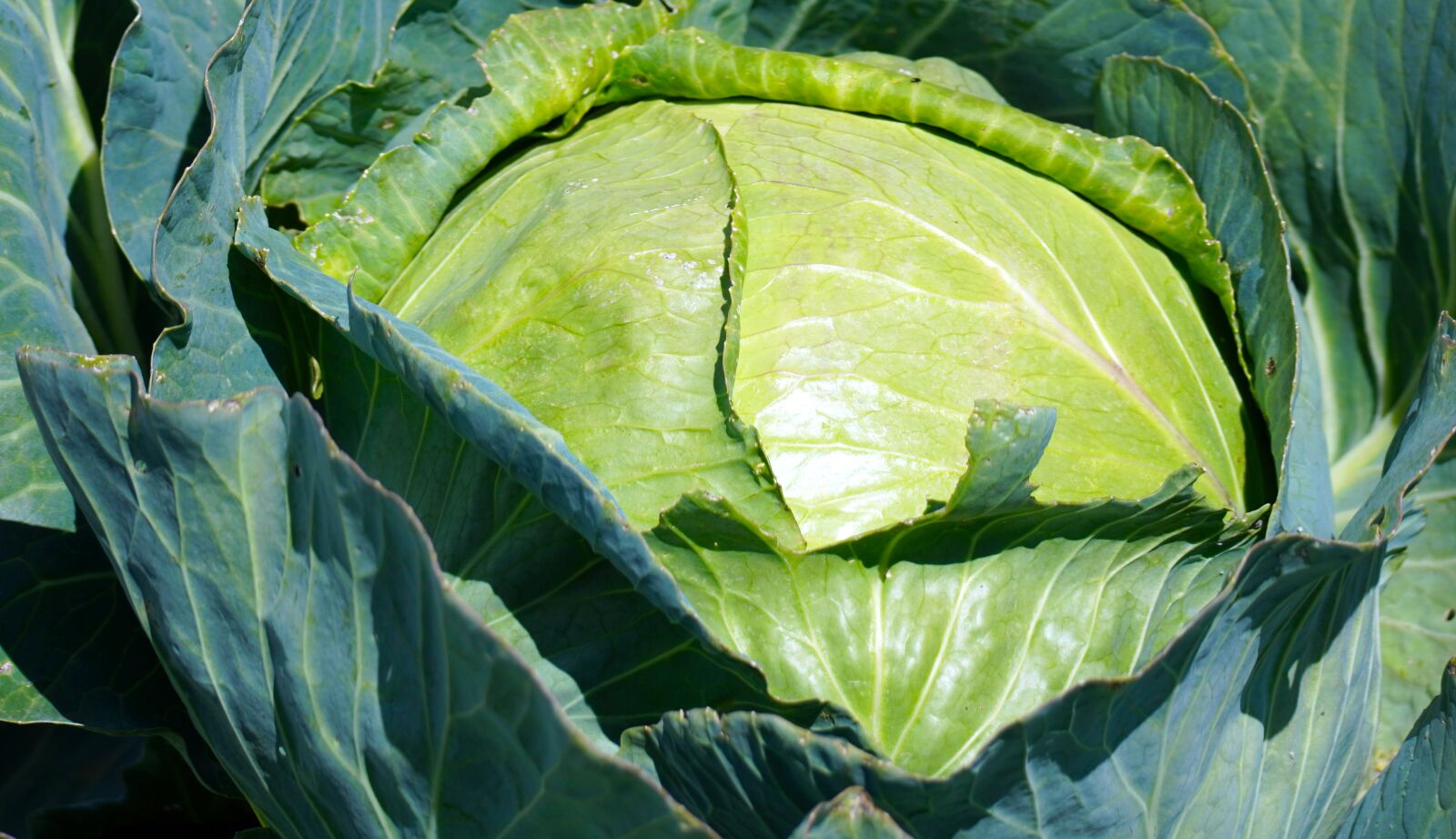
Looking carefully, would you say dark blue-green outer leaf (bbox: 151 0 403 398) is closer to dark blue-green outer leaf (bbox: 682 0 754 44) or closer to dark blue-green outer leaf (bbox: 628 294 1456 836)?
dark blue-green outer leaf (bbox: 682 0 754 44)

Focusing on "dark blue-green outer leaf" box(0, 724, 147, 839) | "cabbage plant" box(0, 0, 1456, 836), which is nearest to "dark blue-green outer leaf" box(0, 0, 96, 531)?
"cabbage plant" box(0, 0, 1456, 836)

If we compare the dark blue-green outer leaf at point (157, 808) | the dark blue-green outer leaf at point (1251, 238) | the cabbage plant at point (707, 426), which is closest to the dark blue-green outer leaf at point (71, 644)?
the cabbage plant at point (707, 426)

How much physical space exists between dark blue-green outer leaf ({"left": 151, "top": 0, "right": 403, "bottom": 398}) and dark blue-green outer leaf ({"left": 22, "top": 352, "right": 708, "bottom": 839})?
307mm

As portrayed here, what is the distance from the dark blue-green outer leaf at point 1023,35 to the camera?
267 centimetres

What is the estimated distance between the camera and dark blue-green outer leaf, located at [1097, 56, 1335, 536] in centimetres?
207

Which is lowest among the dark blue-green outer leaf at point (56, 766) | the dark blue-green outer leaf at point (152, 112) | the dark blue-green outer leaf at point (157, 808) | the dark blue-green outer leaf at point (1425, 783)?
the dark blue-green outer leaf at point (56, 766)

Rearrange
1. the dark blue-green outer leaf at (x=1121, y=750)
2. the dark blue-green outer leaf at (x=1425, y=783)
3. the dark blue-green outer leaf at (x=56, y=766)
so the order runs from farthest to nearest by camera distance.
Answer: the dark blue-green outer leaf at (x=56, y=766)
the dark blue-green outer leaf at (x=1425, y=783)
the dark blue-green outer leaf at (x=1121, y=750)

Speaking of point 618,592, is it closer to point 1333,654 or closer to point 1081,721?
point 1081,721

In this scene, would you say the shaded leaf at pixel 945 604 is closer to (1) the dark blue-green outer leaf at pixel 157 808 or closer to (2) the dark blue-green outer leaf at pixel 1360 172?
(2) the dark blue-green outer leaf at pixel 1360 172

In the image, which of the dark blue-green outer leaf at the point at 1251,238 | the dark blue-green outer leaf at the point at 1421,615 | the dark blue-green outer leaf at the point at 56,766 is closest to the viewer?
the dark blue-green outer leaf at the point at 1251,238

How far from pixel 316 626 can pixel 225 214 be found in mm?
838

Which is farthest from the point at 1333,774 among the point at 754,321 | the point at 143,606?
the point at 143,606

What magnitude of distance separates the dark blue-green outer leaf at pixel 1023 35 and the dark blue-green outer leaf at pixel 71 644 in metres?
1.80

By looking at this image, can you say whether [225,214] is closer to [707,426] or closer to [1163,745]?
[707,426]
